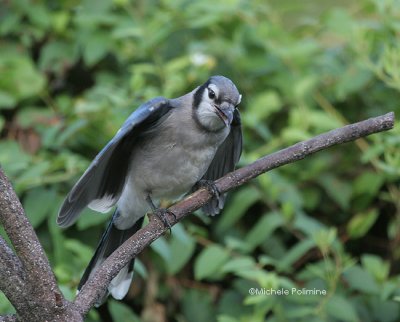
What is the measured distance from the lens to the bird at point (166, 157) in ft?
9.50

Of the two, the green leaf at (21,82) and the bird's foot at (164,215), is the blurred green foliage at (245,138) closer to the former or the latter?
the green leaf at (21,82)

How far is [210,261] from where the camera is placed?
11.2 ft

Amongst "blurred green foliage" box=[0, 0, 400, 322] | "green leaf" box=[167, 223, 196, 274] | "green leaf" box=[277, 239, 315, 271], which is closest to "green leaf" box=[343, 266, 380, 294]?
"blurred green foliage" box=[0, 0, 400, 322]

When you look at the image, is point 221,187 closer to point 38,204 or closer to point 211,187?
point 211,187

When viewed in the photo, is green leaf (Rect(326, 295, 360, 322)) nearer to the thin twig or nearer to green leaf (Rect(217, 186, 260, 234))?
green leaf (Rect(217, 186, 260, 234))

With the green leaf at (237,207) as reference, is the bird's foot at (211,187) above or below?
above

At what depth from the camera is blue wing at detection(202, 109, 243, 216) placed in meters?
3.08

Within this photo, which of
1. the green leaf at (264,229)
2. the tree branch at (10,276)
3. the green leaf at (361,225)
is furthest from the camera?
the green leaf at (361,225)

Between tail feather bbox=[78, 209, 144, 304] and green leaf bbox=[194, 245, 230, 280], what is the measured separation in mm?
371

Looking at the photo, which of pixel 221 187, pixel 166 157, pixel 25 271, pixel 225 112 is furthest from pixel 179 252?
pixel 25 271

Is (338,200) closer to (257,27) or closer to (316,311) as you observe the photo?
(316,311)

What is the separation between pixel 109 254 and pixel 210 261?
1.80 ft

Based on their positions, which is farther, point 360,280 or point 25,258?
point 360,280

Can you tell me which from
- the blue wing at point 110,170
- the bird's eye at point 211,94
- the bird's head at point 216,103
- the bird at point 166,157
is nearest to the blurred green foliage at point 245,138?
the bird at point 166,157
